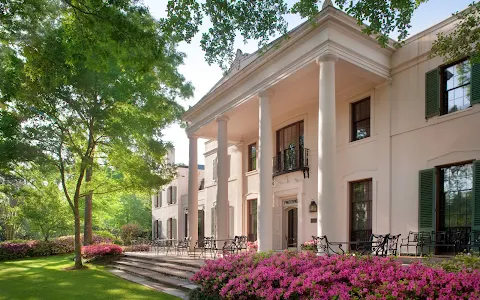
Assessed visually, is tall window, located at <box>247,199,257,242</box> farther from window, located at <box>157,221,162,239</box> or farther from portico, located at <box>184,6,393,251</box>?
window, located at <box>157,221,162,239</box>

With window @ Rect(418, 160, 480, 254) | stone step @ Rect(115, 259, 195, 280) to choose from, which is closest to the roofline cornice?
window @ Rect(418, 160, 480, 254)

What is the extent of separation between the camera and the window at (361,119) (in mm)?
14062

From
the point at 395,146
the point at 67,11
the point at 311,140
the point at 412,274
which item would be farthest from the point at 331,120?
the point at 67,11

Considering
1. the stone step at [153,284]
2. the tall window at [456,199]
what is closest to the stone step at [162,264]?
the stone step at [153,284]

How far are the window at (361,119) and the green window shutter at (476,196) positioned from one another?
4110 millimetres

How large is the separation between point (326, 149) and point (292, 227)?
767 centimetres

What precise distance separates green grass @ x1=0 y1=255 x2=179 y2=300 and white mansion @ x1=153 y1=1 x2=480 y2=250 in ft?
14.8

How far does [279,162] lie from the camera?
18.1 metres

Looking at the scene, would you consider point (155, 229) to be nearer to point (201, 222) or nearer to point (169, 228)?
point (169, 228)

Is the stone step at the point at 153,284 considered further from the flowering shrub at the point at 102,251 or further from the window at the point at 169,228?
the window at the point at 169,228

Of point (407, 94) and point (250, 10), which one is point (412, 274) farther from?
point (407, 94)

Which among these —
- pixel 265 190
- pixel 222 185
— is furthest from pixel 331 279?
pixel 222 185

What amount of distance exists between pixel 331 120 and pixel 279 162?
7052 mm

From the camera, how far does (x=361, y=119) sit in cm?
1427
